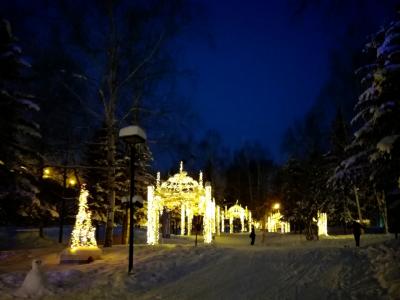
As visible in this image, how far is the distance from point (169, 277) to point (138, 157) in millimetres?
22650

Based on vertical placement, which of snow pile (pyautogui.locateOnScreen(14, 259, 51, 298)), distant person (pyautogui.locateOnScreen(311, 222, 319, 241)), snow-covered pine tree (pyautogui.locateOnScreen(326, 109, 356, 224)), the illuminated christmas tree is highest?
snow-covered pine tree (pyautogui.locateOnScreen(326, 109, 356, 224))

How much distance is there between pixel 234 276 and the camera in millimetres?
14328

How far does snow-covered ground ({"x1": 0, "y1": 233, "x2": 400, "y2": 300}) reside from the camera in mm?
11695

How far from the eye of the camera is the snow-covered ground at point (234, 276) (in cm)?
1170

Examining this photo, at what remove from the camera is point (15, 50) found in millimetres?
20250

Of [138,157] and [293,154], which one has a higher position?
[293,154]

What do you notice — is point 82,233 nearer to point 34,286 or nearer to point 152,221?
point 34,286

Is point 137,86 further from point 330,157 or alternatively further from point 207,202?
point 330,157

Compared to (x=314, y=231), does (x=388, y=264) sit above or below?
below

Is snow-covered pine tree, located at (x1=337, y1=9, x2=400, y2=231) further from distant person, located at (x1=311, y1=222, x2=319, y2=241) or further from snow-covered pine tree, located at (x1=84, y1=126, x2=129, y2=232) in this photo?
distant person, located at (x1=311, y1=222, x2=319, y2=241)

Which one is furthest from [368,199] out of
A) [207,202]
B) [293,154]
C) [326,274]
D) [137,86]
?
[326,274]

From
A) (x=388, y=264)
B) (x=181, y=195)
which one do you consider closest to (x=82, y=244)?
(x=388, y=264)

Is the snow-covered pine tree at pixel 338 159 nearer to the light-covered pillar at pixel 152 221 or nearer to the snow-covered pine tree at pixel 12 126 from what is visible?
the light-covered pillar at pixel 152 221

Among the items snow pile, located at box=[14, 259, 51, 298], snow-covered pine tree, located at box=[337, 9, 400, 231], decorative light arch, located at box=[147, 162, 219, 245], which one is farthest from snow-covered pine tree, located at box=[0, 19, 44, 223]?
snow-covered pine tree, located at box=[337, 9, 400, 231]
